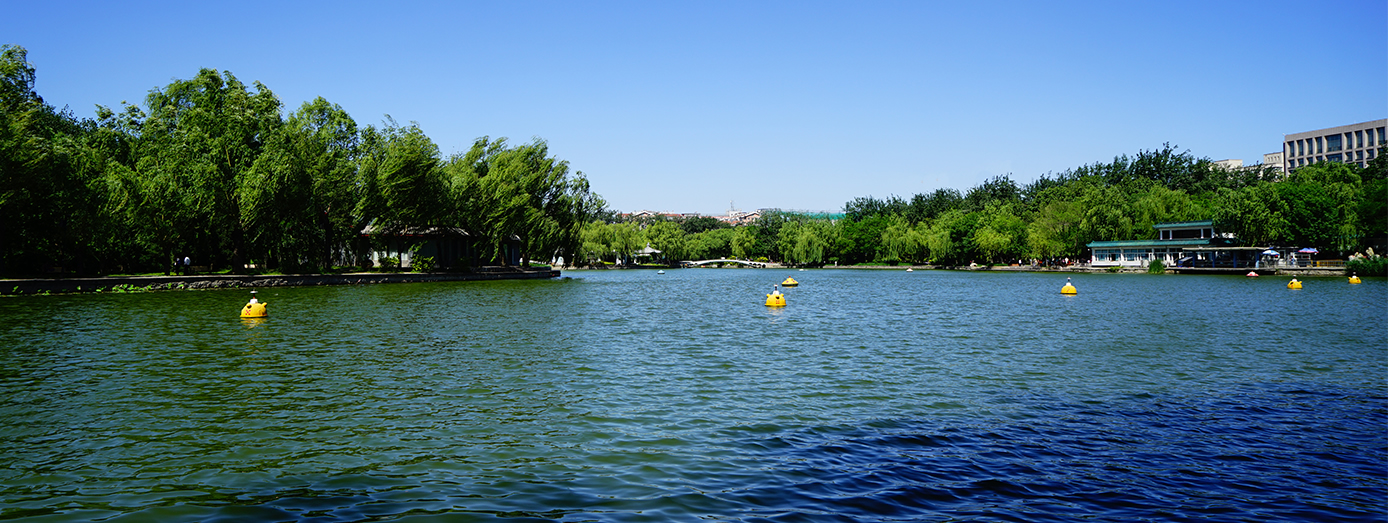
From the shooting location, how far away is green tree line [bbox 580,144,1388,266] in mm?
75625

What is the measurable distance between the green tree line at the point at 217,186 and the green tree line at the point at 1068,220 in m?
54.6

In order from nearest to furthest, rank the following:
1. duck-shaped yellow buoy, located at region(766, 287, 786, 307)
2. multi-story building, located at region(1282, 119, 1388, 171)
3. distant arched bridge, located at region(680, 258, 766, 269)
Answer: duck-shaped yellow buoy, located at region(766, 287, 786, 307) → distant arched bridge, located at region(680, 258, 766, 269) → multi-story building, located at region(1282, 119, 1388, 171)

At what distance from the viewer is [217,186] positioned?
43719mm

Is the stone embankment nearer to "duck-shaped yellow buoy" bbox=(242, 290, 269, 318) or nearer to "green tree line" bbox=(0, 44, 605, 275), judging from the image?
"green tree line" bbox=(0, 44, 605, 275)

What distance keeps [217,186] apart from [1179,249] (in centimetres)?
8367

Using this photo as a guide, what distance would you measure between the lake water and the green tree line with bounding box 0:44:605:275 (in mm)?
18392

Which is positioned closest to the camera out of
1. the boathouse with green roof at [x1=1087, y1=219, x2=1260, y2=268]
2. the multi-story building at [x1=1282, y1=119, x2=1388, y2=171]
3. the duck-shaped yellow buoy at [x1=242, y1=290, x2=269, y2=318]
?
the duck-shaped yellow buoy at [x1=242, y1=290, x2=269, y2=318]

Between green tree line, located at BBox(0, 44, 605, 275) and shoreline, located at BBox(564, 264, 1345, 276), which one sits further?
shoreline, located at BBox(564, 264, 1345, 276)

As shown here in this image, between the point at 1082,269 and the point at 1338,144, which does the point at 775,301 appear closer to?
the point at 1082,269

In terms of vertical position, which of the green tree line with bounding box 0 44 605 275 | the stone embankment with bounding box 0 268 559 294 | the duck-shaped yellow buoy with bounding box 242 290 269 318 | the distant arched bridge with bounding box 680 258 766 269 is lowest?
the duck-shaped yellow buoy with bounding box 242 290 269 318

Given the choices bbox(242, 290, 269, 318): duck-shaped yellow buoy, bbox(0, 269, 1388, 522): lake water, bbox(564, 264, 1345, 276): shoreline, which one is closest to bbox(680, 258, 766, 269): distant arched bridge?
bbox(564, 264, 1345, 276): shoreline

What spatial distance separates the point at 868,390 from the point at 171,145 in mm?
44254

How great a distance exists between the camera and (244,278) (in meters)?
46.4

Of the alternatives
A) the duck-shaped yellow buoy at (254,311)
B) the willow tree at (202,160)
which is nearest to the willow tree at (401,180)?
the willow tree at (202,160)
